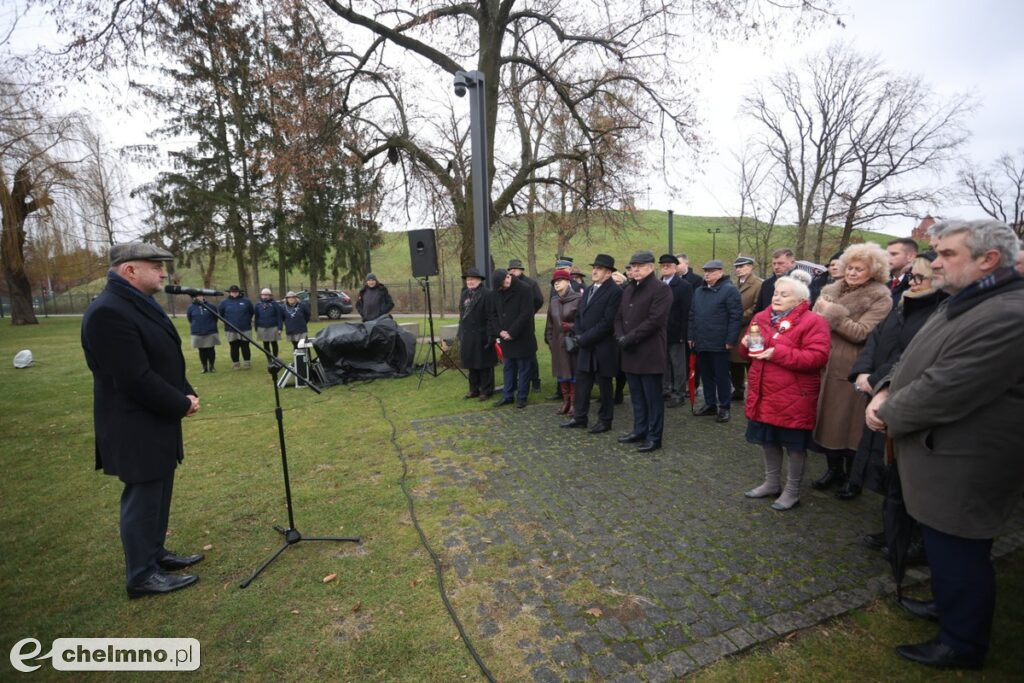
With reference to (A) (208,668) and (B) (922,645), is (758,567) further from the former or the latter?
(A) (208,668)

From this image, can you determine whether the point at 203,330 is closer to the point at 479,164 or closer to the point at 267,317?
the point at 267,317

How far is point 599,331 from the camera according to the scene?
221 inches

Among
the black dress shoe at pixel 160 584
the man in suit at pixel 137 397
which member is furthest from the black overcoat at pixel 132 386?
the black dress shoe at pixel 160 584

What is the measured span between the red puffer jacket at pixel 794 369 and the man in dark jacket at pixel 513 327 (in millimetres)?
3653

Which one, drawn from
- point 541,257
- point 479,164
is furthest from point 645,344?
point 541,257

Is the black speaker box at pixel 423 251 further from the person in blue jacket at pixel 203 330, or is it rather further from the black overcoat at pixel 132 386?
the black overcoat at pixel 132 386

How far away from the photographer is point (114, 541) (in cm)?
370

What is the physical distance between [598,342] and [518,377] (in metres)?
1.92

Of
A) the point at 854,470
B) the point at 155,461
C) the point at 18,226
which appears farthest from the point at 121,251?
the point at 18,226

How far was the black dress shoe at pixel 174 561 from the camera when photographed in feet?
10.7

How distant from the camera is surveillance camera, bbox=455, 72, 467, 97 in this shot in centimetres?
764

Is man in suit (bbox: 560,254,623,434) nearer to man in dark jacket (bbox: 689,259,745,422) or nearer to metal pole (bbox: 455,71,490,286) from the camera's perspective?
man in dark jacket (bbox: 689,259,745,422)

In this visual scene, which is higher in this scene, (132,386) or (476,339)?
(132,386)

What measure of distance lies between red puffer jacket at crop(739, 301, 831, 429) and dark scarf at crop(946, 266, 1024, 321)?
53.3 inches
